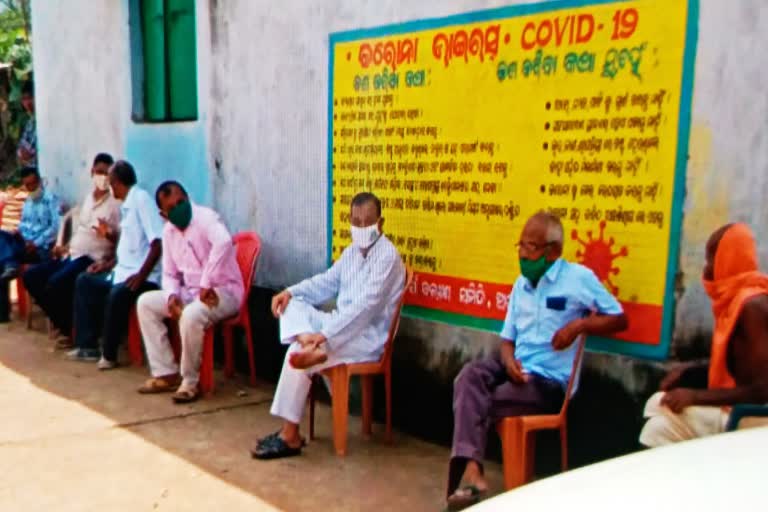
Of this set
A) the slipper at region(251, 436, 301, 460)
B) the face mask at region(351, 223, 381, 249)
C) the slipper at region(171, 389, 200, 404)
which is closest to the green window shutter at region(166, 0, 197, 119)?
the slipper at region(171, 389, 200, 404)

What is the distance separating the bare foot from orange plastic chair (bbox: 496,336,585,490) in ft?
3.56

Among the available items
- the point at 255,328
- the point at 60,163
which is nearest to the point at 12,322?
the point at 60,163

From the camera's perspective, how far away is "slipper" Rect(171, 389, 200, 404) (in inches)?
222

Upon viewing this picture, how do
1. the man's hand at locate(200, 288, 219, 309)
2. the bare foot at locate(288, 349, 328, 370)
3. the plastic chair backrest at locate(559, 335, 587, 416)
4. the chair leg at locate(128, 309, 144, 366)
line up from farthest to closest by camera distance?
the chair leg at locate(128, 309, 144, 366)
the man's hand at locate(200, 288, 219, 309)
the bare foot at locate(288, 349, 328, 370)
the plastic chair backrest at locate(559, 335, 587, 416)

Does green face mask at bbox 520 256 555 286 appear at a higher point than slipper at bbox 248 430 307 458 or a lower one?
higher

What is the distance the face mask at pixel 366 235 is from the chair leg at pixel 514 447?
4.48ft

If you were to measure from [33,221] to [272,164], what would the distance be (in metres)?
3.18

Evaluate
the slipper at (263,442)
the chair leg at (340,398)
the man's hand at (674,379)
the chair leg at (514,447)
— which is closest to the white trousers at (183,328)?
the slipper at (263,442)

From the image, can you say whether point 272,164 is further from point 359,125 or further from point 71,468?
point 71,468

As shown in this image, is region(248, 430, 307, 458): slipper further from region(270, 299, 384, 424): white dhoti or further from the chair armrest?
the chair armrest

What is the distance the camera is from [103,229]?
23.0ft

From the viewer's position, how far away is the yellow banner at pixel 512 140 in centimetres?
374

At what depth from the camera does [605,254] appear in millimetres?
3947

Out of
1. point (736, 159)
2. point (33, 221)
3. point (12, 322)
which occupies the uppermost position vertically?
point (736, 159)
